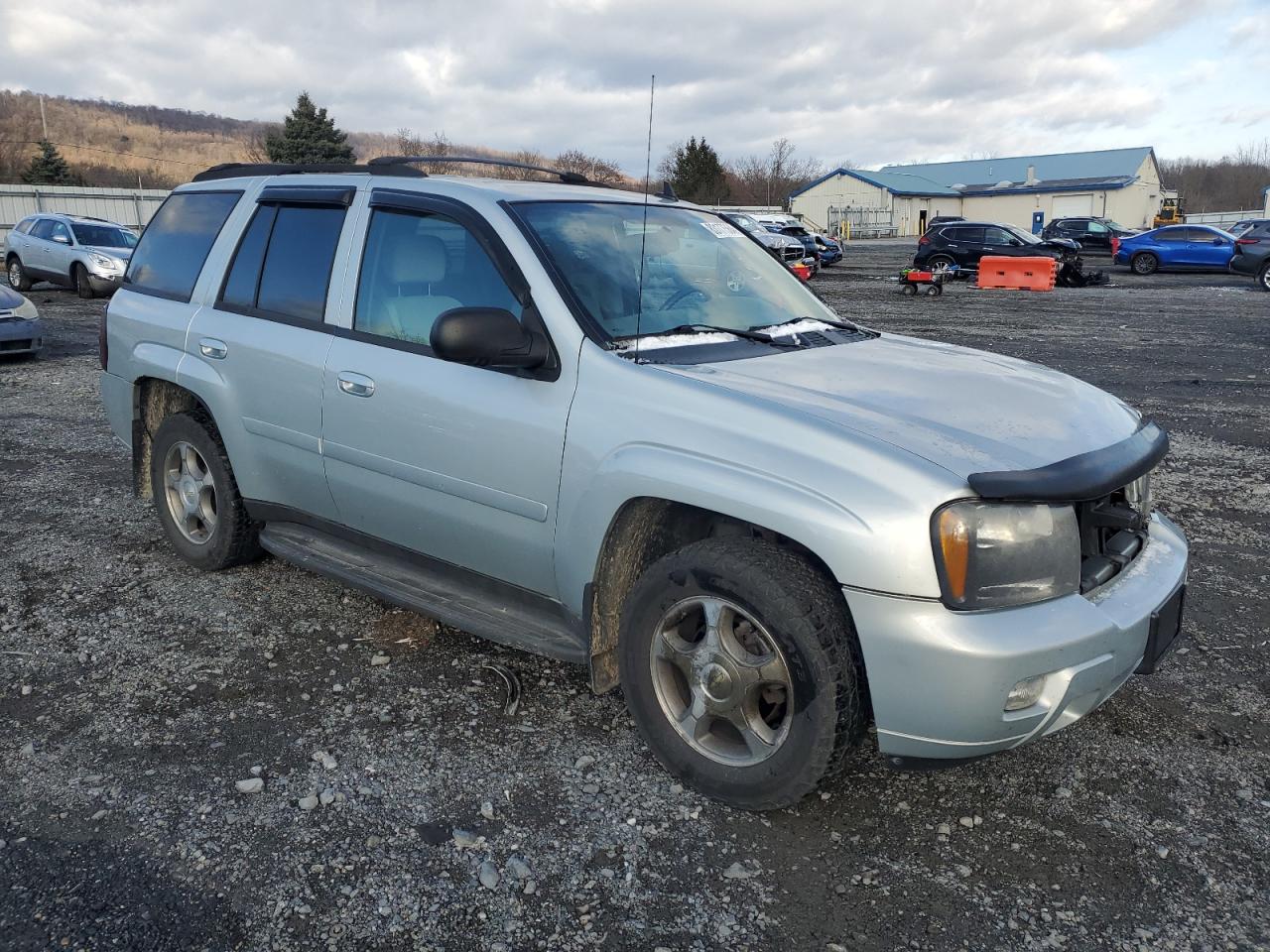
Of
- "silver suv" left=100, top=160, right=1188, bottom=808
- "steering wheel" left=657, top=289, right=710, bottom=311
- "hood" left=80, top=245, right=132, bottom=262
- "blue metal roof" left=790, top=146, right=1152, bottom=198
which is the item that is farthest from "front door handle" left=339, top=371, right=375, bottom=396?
"blue metal roof" left=790, top=146, right=1152, bottom=198

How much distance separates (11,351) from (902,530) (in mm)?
12719

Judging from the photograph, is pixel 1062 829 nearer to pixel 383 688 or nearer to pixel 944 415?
pixel 944 415

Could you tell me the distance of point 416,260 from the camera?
12.5 feet

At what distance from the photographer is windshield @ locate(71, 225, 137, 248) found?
63.9 ft

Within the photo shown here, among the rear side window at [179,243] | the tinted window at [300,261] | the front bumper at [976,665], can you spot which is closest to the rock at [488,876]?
the front bumper at [976,665]

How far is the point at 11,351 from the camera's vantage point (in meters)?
12.1

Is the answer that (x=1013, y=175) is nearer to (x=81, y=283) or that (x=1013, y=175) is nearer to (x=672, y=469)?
(x=81, y=283)

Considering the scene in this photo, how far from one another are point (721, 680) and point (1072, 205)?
235 feet

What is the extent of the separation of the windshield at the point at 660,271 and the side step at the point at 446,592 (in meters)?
1.02

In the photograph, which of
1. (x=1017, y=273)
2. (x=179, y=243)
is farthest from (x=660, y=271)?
(x=1017, y=273)

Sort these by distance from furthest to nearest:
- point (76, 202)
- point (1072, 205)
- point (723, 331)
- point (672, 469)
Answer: point (1072, 205) < point (76, 202) < point (723, 331) < point (672, 469)

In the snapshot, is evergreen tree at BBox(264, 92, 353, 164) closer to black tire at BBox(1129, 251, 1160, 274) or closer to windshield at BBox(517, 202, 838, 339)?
black tire at BBox(1129, 251, 1160, 274)

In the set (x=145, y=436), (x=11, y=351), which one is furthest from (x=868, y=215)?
(x=145, y=436)

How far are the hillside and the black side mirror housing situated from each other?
50443 mm
